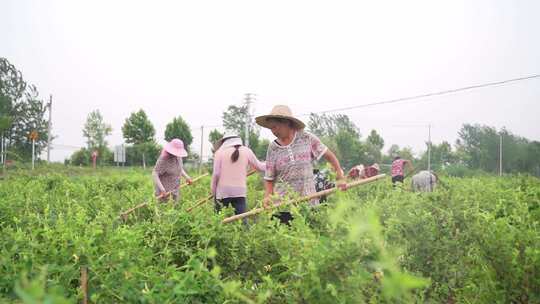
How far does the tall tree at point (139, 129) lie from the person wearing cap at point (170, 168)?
38.6 m

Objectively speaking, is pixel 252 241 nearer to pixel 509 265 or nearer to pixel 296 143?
pixel 509 265

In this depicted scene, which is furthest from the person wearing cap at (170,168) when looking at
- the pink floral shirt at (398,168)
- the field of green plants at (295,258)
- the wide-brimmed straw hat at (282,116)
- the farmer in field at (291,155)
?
the pink floral shirt at (398,168)

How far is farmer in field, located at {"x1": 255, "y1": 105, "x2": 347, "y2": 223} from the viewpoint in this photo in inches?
165

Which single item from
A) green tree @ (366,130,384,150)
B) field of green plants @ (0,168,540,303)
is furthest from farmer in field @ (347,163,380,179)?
green tree @ (366,130,384,150)

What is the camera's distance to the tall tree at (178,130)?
45562mm

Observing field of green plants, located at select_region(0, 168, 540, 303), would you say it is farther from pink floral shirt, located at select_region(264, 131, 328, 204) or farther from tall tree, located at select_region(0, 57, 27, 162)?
tall tree, located at select_region(0, 57, 27, 162)

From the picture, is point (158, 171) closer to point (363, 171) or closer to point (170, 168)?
point (170, 168)

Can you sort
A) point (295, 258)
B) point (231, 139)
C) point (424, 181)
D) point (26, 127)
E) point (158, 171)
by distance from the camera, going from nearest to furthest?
point (295, 258)
point (231, 139)
point (158, 171)
point (424, 181)
point (26, 127)

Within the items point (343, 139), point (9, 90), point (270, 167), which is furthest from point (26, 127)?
point (270, 167)

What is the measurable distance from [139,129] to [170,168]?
130 feet

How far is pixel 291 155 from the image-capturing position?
4.19 m

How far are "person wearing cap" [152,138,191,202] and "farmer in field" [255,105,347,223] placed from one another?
203cm

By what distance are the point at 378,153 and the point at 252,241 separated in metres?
51.9

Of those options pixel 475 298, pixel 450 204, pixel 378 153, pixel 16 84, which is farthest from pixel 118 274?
pixel 378 153
